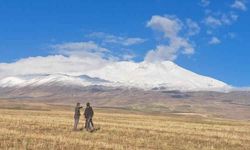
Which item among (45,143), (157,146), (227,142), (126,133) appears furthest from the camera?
(126,133)

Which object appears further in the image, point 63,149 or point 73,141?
point 73,141

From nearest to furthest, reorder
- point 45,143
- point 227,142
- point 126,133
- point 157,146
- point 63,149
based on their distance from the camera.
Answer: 1. point 63,149
2. point 45,143
3. point 157,146
4. point 227,142
5. point 126,133

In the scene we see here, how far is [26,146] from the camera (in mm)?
28203

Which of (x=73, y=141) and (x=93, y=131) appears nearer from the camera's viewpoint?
(x=73, y=141)

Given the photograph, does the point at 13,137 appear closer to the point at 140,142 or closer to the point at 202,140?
the point at 140,142

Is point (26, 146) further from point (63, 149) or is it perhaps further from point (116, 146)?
point (116, 146)

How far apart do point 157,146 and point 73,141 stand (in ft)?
16.8

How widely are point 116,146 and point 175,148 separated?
3862 mm

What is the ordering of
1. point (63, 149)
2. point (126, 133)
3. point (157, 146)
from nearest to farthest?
point (63, 149) → point (157, 146) → point (126, 133)

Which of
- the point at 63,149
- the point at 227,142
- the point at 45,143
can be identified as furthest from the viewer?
the point at 227,142

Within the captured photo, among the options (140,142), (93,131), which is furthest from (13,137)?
(93,131)

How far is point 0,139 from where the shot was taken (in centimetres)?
3088

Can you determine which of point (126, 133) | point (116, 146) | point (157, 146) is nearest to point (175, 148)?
point (157, 146)

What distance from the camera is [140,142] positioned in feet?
111
